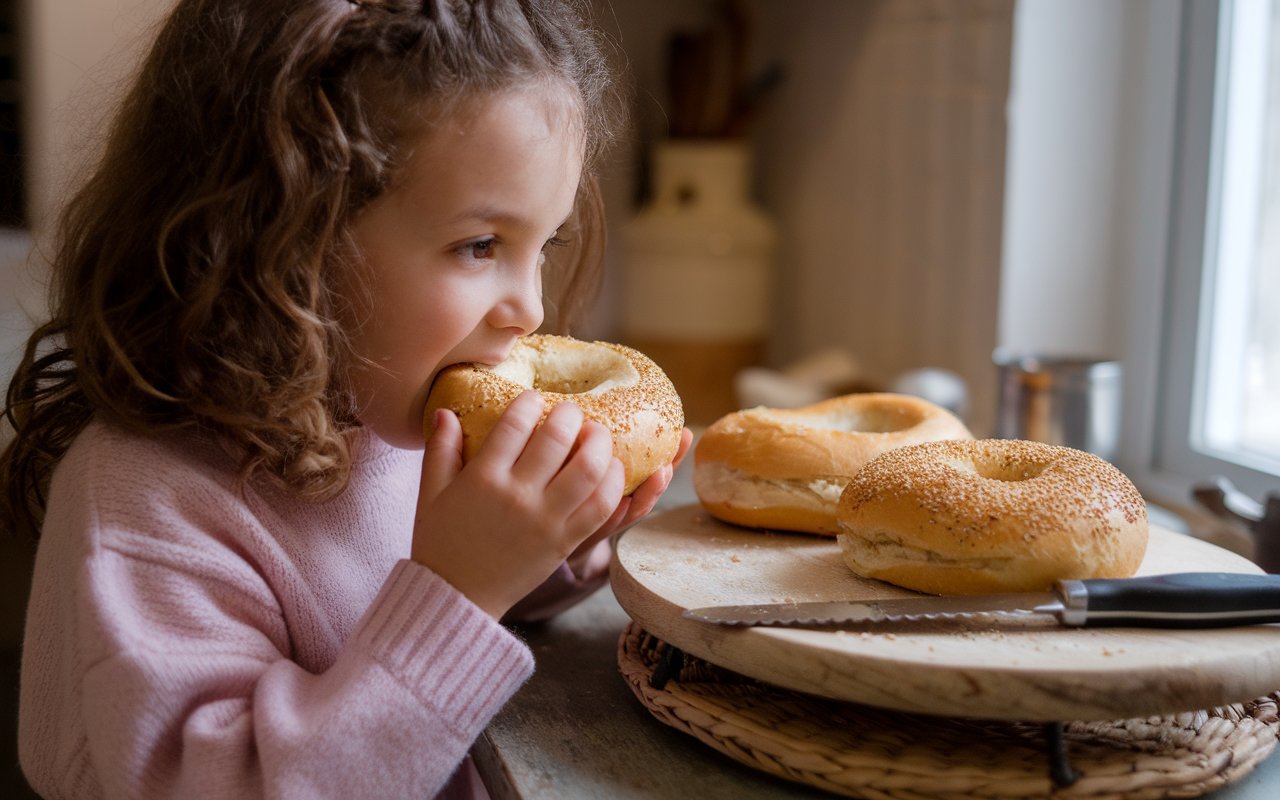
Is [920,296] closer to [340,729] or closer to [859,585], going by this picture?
[859,585]

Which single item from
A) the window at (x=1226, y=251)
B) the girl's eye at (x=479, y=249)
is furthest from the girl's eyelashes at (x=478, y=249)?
the window at (x=1226, y=251)

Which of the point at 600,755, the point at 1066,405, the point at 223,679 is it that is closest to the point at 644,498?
the point at 600,755

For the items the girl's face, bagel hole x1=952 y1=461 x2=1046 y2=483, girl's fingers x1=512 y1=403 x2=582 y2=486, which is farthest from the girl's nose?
bagel hole x1=952 y1=461 x2=1046 y2=483

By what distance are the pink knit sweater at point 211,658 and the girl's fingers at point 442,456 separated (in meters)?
0.06

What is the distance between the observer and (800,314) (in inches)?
98.2

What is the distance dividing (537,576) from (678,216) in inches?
65.0

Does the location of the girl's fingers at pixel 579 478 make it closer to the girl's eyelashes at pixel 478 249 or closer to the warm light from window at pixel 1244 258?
the girl's eyelashes at pixel 478 249

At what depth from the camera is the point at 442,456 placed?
2.68 feet

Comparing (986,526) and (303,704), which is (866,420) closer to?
(986,526)

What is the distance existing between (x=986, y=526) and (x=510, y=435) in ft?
1.09

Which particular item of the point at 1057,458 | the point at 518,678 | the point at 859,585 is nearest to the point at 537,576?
the point at 518,678

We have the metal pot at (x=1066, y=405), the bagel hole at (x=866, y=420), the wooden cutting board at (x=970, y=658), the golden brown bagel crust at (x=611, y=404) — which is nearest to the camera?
the wooden cutting board at (x=970, y=658)

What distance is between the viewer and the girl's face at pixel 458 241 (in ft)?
2.70

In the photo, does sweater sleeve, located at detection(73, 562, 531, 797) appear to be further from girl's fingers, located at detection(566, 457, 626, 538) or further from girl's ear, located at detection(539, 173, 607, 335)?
girl's ear, located at detection(539, 173, 607, 335)
